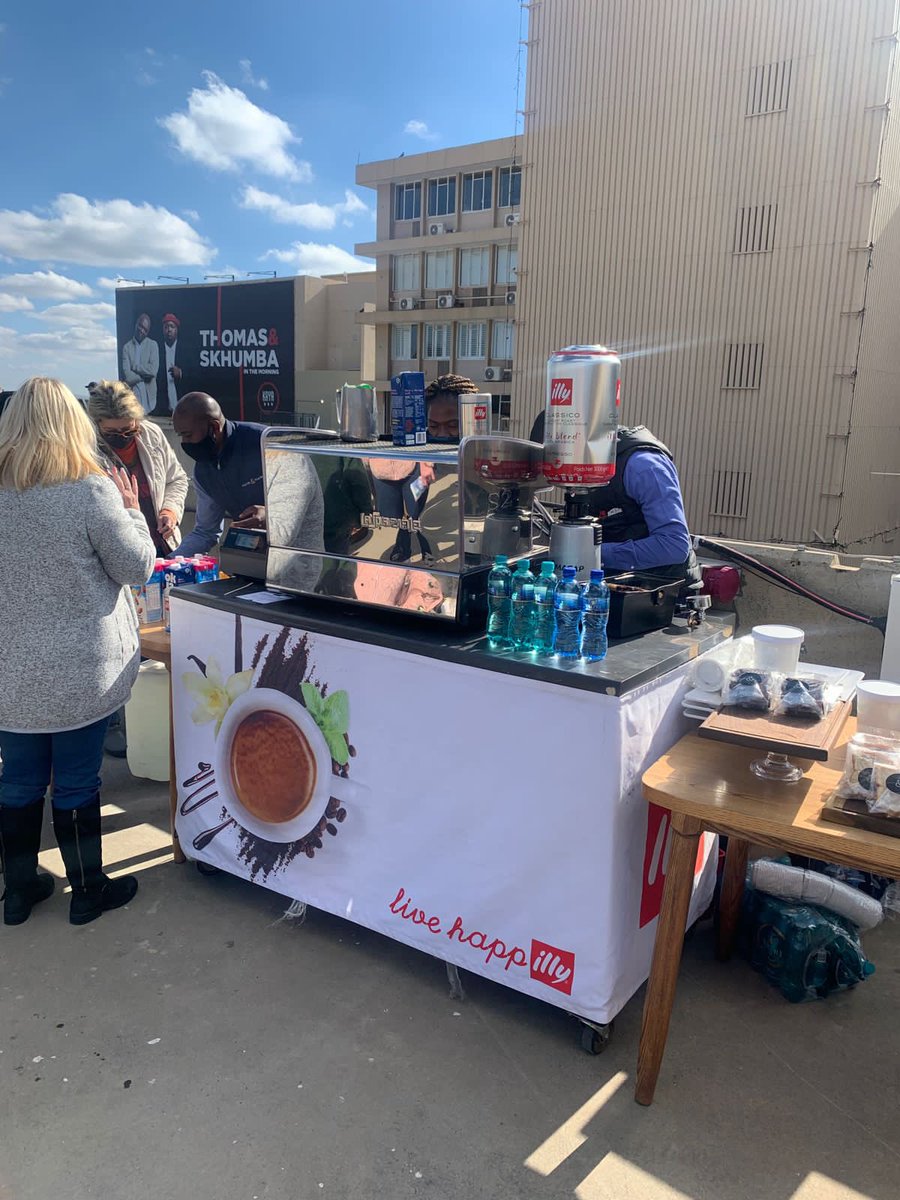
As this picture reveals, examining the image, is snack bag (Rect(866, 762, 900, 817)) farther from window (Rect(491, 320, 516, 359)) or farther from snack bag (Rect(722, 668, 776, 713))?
window (Rect(491, 320, 516, 359))

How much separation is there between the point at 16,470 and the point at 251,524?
98 cm

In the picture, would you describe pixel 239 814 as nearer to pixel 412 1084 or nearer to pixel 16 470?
pixel 412 1084

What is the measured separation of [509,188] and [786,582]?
26725 millimetres

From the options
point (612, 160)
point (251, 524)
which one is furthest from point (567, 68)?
point (251, 524)

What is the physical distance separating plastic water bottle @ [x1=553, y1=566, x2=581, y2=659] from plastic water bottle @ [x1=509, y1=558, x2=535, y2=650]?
0.07m

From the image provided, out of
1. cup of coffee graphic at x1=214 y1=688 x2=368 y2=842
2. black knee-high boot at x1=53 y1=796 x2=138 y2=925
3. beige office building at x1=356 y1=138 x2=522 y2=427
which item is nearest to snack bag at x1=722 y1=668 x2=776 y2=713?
cup of coffee graphic at x1=214 y1=688 x2=368 y2=842

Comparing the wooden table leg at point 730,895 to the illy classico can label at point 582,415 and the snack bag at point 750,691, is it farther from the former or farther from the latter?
the illy classico can label at point 582,415

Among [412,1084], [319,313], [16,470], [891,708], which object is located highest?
[319,313]

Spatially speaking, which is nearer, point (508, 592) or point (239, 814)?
point (508, 592)

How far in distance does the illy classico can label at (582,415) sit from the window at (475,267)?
91.4 feet

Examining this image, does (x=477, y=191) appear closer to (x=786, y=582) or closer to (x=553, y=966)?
(x=786, y=582)

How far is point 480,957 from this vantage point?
2.25 meters

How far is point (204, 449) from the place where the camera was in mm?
3844

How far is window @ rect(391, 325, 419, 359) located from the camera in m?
30.0
